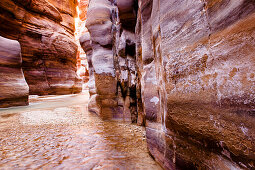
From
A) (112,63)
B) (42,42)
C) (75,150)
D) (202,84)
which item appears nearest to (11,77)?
(112,63)

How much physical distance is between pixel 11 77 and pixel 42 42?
22.3 ft

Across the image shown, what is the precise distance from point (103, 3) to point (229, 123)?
487 centimetres

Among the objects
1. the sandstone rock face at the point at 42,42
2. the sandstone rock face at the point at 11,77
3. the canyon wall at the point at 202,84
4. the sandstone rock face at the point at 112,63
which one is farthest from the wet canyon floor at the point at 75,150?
the sandstone rock face at the point at 42,42

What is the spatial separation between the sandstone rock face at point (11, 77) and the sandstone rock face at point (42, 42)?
5341 millimetres

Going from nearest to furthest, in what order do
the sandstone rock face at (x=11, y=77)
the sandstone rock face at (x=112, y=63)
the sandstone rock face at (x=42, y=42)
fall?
the sandstone rock face at (x=112, y=63), the sandstone rock face at (x=11, y=77), the sandstone rock face at (x=42, y=42)

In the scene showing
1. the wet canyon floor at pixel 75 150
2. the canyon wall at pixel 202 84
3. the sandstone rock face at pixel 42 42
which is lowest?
the wet canyon floor at pixel 75 150

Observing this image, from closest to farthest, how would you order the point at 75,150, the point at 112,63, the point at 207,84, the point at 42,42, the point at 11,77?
the point at 207,84 < the point at 75,150 < the point at 112,63 < the point at 11,77 < the point at 42,42

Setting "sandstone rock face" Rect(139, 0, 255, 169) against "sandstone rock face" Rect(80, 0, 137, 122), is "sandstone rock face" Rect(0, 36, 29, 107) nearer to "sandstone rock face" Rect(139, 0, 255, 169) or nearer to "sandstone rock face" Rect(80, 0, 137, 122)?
"sandstone rock face" Rect(80, 0, 137, 122)

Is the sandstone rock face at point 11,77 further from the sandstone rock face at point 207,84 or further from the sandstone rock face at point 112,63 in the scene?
the sandstone rock face at point 207,84

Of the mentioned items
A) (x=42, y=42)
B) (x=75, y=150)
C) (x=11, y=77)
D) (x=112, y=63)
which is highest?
(x=42, y=42)

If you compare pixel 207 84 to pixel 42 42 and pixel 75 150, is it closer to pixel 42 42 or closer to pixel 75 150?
pixel 75 150

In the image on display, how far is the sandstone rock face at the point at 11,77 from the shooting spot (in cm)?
617

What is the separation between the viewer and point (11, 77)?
21.3 ft

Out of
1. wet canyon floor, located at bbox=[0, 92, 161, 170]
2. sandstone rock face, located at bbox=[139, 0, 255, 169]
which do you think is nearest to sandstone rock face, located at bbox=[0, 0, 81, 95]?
wet canyon floor, located at bbox=[0, 92, 161, 170]
